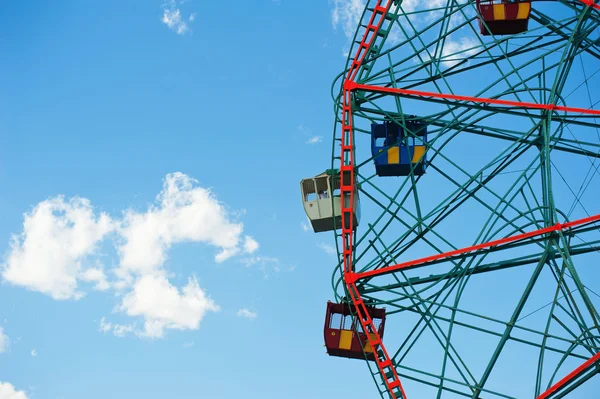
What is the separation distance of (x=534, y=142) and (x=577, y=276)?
19.6ft

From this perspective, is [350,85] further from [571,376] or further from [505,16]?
[571,376]

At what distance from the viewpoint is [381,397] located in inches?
1145

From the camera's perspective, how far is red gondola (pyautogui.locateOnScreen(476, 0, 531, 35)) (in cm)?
3139

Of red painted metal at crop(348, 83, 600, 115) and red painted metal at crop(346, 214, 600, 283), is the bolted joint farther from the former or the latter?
red painted metal at crop(346, 214, 600, 283)

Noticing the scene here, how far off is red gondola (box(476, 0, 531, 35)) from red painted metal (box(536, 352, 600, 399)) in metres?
10.9

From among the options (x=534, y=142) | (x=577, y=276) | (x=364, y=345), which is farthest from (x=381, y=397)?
(x=534, y=142)

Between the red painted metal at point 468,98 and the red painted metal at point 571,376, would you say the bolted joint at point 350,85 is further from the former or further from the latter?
the red painted metal at point 571,376

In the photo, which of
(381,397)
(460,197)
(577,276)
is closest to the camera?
(577,276)

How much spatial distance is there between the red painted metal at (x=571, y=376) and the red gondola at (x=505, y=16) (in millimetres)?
10912

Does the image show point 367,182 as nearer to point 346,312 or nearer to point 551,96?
point 346,312

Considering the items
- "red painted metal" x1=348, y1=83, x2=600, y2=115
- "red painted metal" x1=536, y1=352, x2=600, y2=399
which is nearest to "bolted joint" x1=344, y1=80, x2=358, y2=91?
"red painted metal" x1=348, y1=83, x2=600, y2=115

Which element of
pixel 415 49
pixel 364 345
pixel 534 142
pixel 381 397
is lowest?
pixel 381 397

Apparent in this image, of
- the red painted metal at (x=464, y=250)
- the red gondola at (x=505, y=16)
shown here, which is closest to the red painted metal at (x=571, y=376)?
the red painted metal at (x=464, y=250)

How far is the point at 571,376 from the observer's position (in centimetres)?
2623
